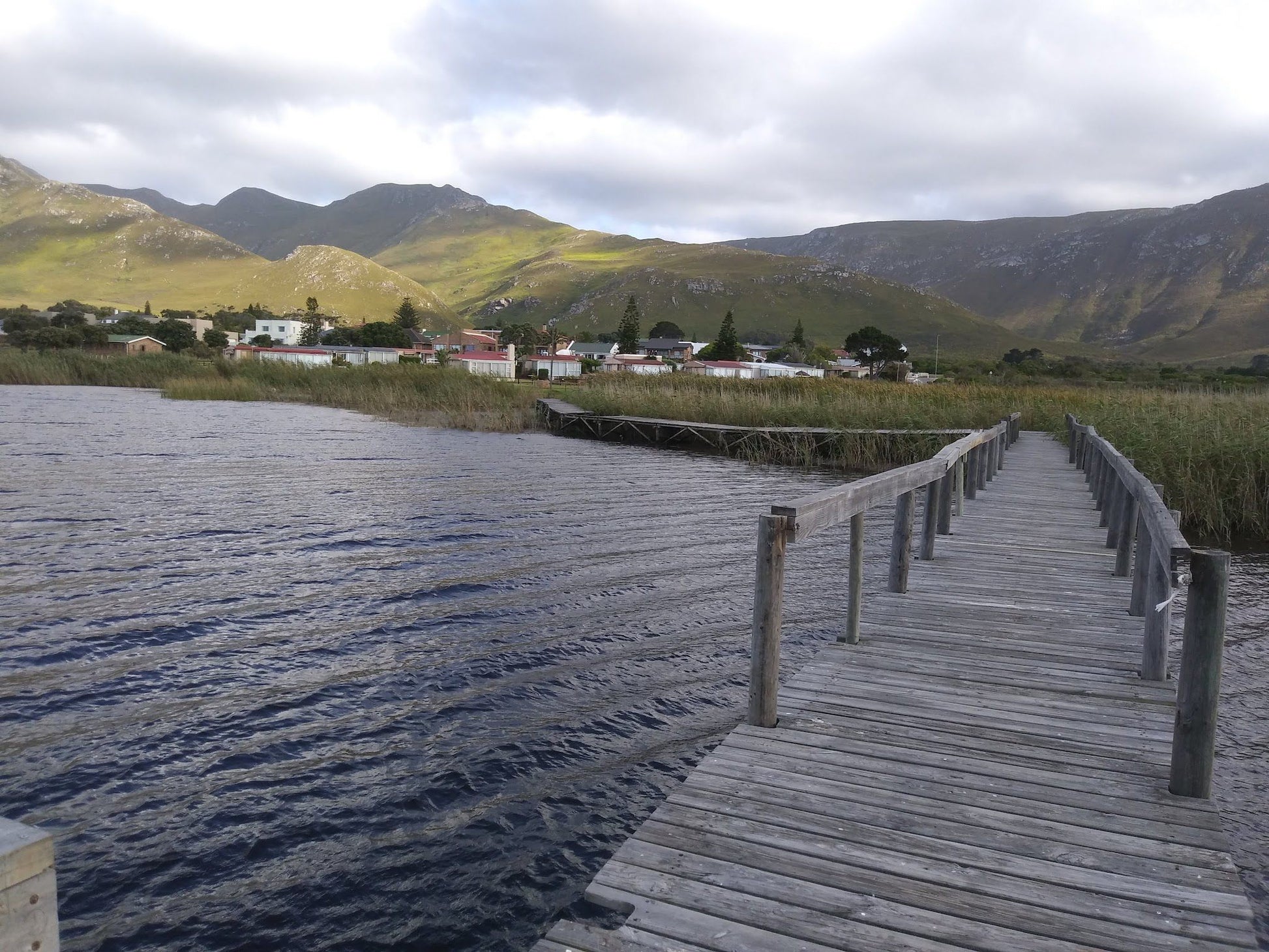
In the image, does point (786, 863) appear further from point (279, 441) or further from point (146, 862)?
point (279, 441)

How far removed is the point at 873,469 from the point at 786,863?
1988 centimetres

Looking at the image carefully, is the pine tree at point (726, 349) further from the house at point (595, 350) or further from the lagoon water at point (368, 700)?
the lagoon water at point (368, 700)

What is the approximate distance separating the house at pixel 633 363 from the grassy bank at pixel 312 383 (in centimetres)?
4156

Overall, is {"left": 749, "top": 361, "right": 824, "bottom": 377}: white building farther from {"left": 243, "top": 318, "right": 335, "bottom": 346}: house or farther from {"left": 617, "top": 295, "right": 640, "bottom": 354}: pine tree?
{"left": 243, "top": 318, "right": 335, "bottom": 346}: house

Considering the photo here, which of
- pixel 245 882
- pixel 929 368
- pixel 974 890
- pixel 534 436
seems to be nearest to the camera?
pixel 974 890

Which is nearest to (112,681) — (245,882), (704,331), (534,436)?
(245,882)

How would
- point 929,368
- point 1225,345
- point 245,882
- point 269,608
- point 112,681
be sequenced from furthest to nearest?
1. point 1225,345
2. point 929,368
3. point 269,608
4. point 112,681
5. point 245,882

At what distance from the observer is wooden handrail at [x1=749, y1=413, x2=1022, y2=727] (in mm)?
4266

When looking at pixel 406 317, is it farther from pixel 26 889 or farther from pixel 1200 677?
pixel 26 889

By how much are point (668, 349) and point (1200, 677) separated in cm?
12789

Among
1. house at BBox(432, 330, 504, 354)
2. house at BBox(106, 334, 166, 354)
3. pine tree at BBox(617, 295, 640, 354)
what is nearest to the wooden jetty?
house at BBox(106, 334, 166, 354)

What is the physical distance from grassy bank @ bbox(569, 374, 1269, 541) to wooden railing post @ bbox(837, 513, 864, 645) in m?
10.2

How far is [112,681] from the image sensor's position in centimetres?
658

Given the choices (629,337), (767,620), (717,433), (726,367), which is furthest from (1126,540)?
(629,337)
